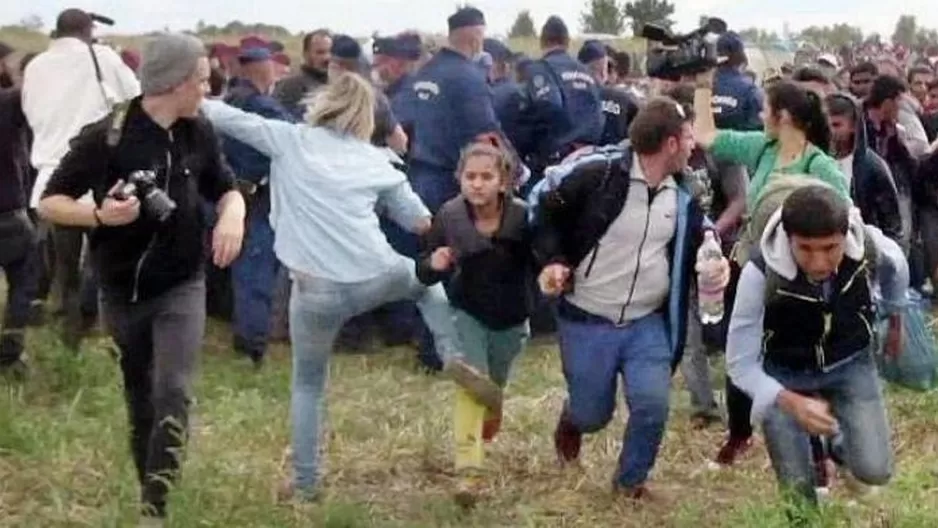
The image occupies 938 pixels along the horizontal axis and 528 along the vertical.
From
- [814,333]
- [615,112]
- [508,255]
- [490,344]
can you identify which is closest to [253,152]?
[615,112]

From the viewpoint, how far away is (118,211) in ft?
18.7

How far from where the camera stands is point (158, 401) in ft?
19.7

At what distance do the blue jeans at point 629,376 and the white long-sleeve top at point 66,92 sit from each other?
339 centimetres

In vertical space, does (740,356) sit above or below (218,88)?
above

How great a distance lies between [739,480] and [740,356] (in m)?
1.69

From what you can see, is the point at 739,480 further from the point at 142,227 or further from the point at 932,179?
the point at 932,179

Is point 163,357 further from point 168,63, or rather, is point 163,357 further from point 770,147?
point 770,147

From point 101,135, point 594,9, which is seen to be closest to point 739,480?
point 101,135

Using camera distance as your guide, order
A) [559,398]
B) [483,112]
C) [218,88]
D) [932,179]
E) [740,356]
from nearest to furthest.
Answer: [740,356] → [559,398] → [483,112] → [932,179] → [218,88]

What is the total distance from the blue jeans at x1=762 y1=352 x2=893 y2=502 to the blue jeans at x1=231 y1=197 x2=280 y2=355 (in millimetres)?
4750

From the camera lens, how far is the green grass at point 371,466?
643 centimetres

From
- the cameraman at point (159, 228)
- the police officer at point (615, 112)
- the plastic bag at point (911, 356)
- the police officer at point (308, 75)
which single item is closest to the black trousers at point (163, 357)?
the cameraman at point (159, 228)

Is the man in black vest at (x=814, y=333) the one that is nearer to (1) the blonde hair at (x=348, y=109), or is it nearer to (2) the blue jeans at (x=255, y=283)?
(1) the blonde hair at (x=348, y=109)

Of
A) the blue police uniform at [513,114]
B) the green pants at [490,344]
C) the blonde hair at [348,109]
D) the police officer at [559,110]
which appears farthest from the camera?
the blue police uniform at [513,114]
